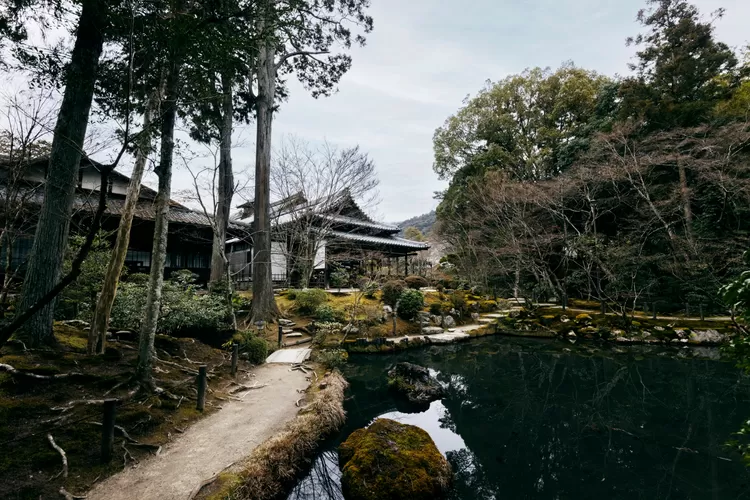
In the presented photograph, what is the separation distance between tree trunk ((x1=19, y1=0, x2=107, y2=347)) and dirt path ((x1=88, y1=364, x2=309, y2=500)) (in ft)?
10.1

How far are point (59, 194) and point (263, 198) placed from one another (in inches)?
280

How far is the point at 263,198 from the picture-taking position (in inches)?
484

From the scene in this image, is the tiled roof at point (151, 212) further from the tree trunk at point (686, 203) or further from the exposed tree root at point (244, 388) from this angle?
the tree trunk at point (686, 203)

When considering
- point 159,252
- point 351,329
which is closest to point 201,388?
point 159,252

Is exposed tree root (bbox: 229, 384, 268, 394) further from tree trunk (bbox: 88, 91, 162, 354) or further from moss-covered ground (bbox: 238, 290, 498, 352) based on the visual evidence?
moss-covered ground (bbox: 238, 290, 498, 352)

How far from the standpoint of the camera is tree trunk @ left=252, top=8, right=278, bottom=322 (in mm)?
11648

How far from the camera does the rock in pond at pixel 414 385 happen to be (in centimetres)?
751

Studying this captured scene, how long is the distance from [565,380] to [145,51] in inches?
423

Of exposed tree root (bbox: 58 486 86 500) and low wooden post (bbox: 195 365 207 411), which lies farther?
low wooden post (bbox: 195 365 207 411)

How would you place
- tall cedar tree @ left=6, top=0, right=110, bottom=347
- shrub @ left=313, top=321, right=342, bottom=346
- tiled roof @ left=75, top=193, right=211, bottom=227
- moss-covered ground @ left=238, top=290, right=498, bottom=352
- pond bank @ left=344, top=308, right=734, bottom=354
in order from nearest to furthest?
tall cedar tree @ left=6, top=0, right=110, bottom=347, shrub @ left=313, top=321, right=342, bottom=346, moss-covered ground @ left=238, top=290, right=498, bottom=352, pond bank @ left=344, top=308, right=734, bottom=354, tiled roof @ left=75, top=193, right=211, bottom=227

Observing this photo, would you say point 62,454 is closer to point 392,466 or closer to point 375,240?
point 392,466

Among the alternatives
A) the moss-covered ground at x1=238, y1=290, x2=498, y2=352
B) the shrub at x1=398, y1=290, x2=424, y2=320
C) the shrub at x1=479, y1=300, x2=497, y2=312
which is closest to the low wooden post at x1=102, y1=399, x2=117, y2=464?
the moss-covered ground at x1=238, y1=290, x2=498, y2=352

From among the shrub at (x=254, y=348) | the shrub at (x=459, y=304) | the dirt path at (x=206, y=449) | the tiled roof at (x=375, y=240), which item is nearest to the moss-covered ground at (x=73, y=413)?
the dirt path at (x=206, y=449)

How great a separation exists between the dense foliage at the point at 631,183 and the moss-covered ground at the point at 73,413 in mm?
15225
